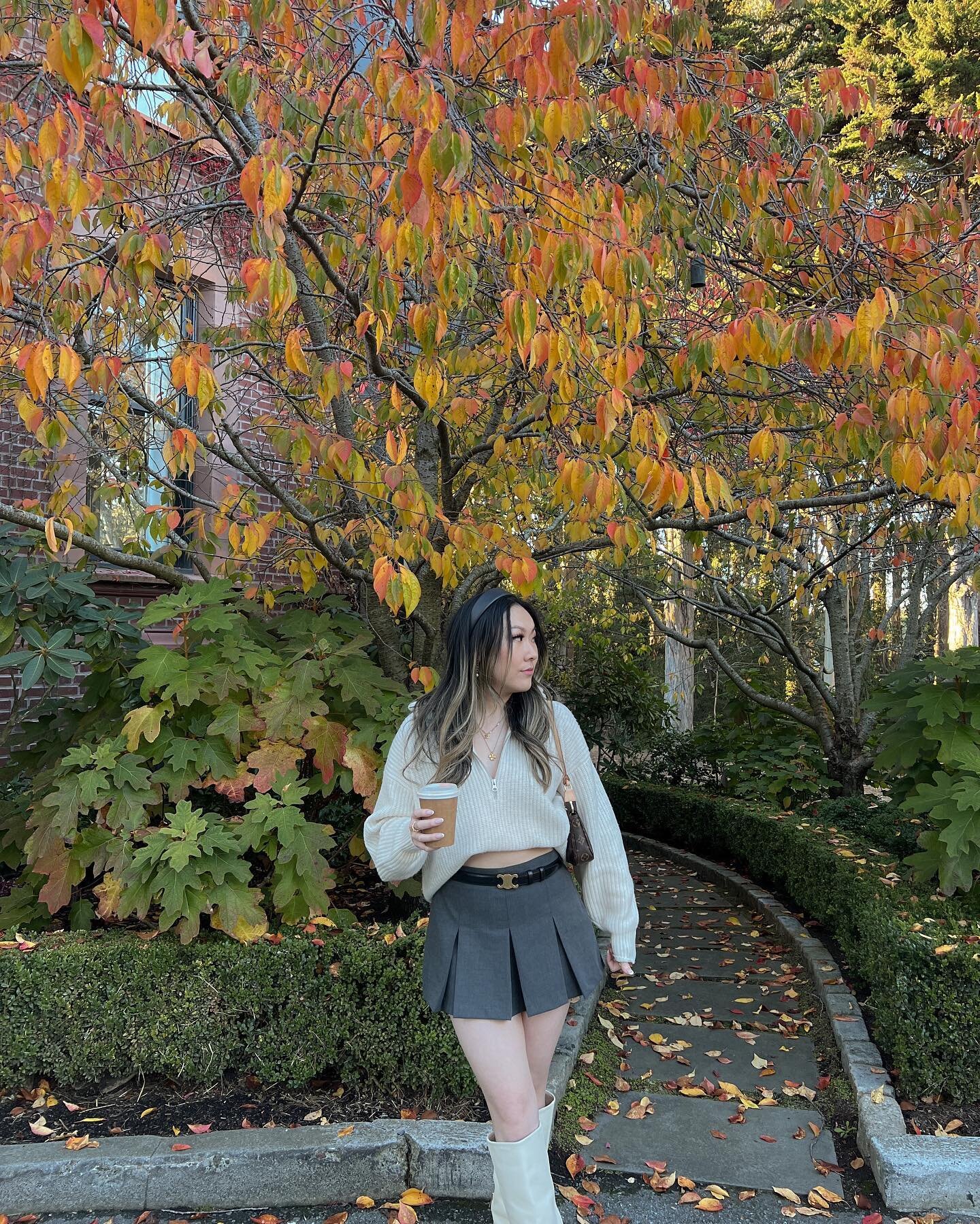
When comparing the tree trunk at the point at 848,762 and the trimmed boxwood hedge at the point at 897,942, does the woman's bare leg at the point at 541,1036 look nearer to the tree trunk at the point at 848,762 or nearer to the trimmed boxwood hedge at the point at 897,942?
the trimmed boxwood hedge at the point at 897,942

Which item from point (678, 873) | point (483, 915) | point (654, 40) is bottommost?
point (678, 873)

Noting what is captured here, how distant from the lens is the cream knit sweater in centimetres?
264

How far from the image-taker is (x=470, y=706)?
2777 millimetres

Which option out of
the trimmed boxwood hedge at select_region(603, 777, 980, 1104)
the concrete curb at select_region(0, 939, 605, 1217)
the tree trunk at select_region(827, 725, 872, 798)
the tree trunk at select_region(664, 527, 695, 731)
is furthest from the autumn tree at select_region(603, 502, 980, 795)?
the tree trunk at select_region(664, 527, 695, 731)

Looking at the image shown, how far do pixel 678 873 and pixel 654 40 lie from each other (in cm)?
682

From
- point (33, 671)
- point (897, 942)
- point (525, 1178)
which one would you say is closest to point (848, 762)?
point (897, 942)

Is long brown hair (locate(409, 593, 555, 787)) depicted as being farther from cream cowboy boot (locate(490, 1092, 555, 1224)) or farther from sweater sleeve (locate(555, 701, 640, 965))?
cream cowboy boot (locate(490, 1092, 555, 1224))

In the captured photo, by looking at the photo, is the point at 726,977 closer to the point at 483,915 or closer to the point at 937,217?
the point at 483,915

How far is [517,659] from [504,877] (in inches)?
25.0

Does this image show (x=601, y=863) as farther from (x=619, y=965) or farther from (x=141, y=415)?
(x=141, y=415)

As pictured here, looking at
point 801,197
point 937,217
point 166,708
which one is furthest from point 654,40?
point 166,708

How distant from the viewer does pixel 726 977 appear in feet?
18.6

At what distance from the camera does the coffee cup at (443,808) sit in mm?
2352

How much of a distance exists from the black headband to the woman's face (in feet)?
0.18
